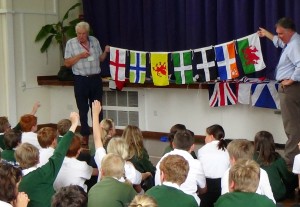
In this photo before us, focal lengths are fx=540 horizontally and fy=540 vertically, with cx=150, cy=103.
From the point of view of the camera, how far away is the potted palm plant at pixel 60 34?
25.7 feet

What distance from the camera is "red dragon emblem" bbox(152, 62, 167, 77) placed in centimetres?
681

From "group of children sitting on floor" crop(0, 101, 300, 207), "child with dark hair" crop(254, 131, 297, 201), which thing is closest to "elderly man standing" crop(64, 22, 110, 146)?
"group of children sitting on floor" crop(0, 101, 300, 207)

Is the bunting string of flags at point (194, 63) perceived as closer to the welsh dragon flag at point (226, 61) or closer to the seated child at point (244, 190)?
the welsh dragon flag at point (226, 61)

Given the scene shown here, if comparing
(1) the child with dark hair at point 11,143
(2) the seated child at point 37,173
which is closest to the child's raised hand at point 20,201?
(2) the seated child at point 37,173

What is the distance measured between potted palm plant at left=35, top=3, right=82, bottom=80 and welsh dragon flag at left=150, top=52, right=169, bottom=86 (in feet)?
4.97

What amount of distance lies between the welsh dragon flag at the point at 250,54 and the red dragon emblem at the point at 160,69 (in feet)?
3.42

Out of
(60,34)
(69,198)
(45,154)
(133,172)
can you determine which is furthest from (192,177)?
(60,34)

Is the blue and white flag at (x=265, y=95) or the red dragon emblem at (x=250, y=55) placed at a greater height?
the red dragon emblem at (x=250, y=55)

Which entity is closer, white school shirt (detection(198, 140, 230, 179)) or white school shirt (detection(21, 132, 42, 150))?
white school shirt (detection(198, 140, 230, 179))

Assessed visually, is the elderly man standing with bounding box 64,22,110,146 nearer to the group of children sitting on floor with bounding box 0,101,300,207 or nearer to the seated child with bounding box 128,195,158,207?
the group of children sitting on floor with bounding box 0,101,300,207

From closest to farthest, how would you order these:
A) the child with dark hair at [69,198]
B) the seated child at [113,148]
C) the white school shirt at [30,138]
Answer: the child with dark hair at [69,198] < the seated child at [113,148] < the white school shirt at [30,138]

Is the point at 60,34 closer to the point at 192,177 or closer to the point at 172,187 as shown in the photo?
the point at 192,177

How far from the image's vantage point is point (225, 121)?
6.74 metres

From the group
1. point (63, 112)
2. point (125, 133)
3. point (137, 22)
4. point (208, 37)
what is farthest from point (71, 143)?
point (63, 112)
